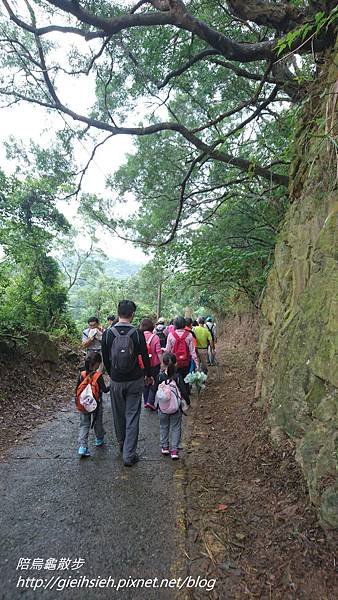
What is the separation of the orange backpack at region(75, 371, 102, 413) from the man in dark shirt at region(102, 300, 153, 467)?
0.28 metres

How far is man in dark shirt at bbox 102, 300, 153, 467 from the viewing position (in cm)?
402

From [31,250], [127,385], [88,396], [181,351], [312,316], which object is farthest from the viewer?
[31,250]

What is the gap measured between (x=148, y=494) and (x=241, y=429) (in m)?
1.92

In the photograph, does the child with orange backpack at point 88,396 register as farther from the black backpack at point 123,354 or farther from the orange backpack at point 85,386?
the black backpack at point 123,354

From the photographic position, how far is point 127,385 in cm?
408

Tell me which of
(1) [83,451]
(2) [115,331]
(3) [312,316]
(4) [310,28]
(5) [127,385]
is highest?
(4) [310,28]

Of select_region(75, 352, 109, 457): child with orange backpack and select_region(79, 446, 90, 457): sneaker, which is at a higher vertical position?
select_region(75, 352, 109, 457): child with orange backpack

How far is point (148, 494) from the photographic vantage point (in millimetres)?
3391

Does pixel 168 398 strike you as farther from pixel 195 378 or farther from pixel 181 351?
pixel 195 378

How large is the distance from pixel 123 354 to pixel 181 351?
250cm

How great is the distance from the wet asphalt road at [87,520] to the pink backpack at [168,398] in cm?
68

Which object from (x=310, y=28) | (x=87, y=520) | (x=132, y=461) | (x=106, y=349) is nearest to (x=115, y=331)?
(x=106, y=349)

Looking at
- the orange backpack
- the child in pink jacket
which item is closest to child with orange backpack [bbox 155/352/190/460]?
the orange backpack

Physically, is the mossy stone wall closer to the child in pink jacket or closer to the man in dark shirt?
the man in dark shirt
